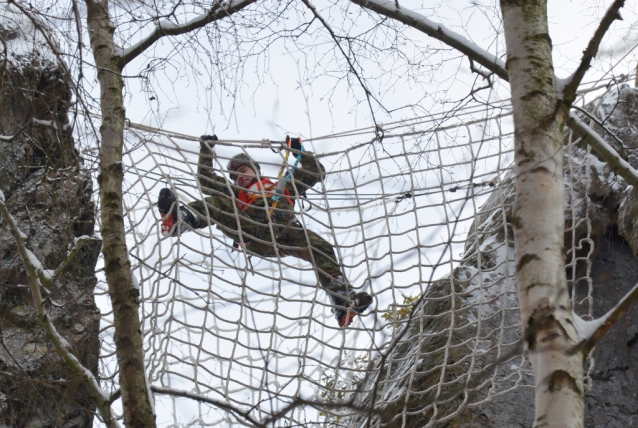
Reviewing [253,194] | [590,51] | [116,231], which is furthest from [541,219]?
[253,194]

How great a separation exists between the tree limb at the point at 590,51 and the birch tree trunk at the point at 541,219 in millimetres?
38

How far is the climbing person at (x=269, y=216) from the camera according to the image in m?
3.70

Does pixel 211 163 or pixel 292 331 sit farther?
pixel 211 163

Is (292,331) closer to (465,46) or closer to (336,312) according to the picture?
(336,312)

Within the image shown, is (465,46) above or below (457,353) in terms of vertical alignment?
above

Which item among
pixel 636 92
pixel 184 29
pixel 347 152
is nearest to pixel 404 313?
pixel 347 152

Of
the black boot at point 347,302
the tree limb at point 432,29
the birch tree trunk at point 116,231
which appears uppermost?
the tree limb at point 432,29

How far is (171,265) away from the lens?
327 centimetres

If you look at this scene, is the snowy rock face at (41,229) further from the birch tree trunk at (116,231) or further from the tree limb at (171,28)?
the tree limb at (171,28)

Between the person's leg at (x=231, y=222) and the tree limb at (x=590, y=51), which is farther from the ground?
the person's leg at (x=231, y=222)

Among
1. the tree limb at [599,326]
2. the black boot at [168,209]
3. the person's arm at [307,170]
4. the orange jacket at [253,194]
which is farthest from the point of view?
the orange jacket at [253,194]

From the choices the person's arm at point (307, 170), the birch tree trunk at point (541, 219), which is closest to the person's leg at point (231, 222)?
the person's arm at point (307, 170)

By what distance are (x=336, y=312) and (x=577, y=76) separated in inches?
91.4

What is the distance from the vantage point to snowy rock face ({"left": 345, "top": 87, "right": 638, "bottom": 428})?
12.5ft
